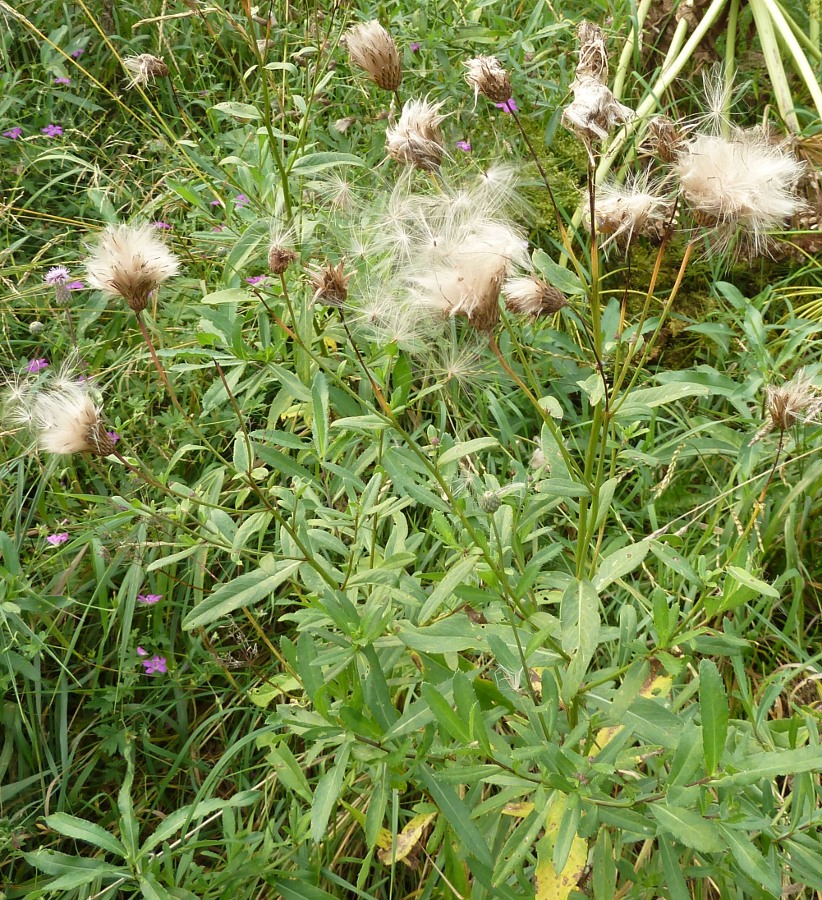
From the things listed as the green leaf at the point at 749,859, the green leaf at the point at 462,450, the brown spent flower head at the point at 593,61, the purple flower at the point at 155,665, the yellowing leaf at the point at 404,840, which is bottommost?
the purple flower at the point at 155,665

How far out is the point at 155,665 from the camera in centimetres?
213

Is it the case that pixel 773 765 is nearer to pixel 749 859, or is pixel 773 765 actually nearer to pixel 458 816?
pixel 749 859

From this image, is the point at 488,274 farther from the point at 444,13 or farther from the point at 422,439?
the point at 444,13

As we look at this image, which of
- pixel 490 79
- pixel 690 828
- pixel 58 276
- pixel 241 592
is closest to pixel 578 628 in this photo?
pixel 690 828

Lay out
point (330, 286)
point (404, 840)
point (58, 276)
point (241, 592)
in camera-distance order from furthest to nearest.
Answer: point (58, 276) → point (404, 840) → point (241, 592) → point (330, 286)

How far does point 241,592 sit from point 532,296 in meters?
0.67

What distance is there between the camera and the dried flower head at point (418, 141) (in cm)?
137

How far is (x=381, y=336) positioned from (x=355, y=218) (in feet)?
1.54

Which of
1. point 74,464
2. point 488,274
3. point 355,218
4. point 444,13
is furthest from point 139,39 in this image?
point 488,274

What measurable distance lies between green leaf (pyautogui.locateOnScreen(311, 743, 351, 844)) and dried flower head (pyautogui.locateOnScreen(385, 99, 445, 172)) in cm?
92

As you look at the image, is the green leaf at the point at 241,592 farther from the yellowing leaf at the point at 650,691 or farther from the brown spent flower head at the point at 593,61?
the brown spent flower head at the point at 593,61

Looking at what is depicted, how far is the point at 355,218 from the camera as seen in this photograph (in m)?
1.91

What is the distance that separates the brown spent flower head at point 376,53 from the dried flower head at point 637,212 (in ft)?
1.55

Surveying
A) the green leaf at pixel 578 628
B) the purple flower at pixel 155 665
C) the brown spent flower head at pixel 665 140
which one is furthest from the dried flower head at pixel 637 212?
the purple flower at pixel 155 665
